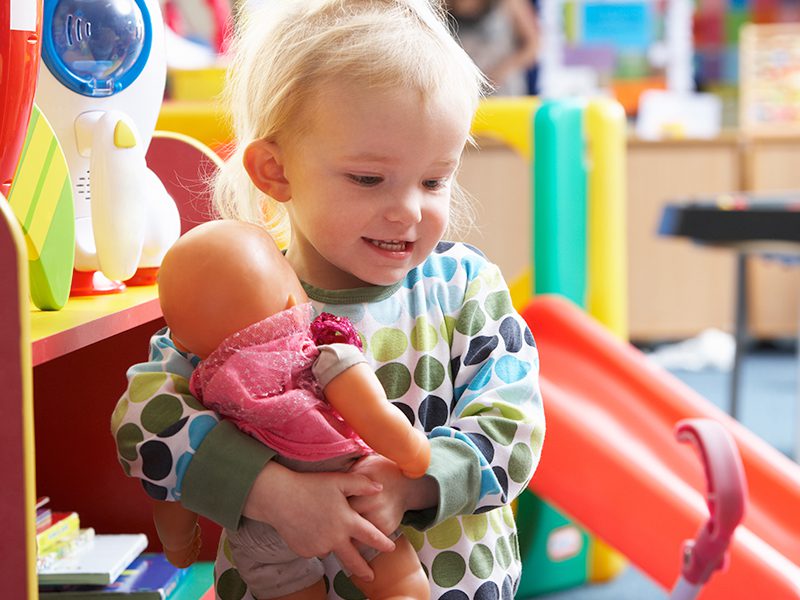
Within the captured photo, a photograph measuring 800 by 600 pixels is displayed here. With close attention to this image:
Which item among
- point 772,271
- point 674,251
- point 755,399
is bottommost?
point 755,399

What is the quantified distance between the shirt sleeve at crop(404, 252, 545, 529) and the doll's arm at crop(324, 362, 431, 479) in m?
0.05

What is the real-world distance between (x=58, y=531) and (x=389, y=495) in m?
0.61

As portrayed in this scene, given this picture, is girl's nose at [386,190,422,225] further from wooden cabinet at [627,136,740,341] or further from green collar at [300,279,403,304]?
wooden cabinet at [627,136,740,341]

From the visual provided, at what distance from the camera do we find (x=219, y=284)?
2.61 feet

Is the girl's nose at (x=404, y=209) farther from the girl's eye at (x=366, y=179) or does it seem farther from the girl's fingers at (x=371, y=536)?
the girl's fingers at (x=371, y=536)

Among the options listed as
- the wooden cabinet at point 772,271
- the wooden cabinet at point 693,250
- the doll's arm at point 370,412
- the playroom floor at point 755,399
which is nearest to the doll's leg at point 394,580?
the doll's arm at point 370,412

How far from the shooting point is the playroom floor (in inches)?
89.0

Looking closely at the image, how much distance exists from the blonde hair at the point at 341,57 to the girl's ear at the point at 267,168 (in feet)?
0.03

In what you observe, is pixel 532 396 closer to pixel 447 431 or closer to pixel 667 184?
pixel 447 431

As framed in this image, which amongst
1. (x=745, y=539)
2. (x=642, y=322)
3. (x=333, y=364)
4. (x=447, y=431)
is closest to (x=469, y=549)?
(x=447, y=431)

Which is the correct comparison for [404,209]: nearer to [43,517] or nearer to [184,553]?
[184,553]

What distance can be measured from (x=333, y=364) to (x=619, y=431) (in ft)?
4.75

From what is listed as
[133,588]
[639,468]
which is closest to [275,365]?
[133,588]

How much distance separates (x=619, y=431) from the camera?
2.13 meters
